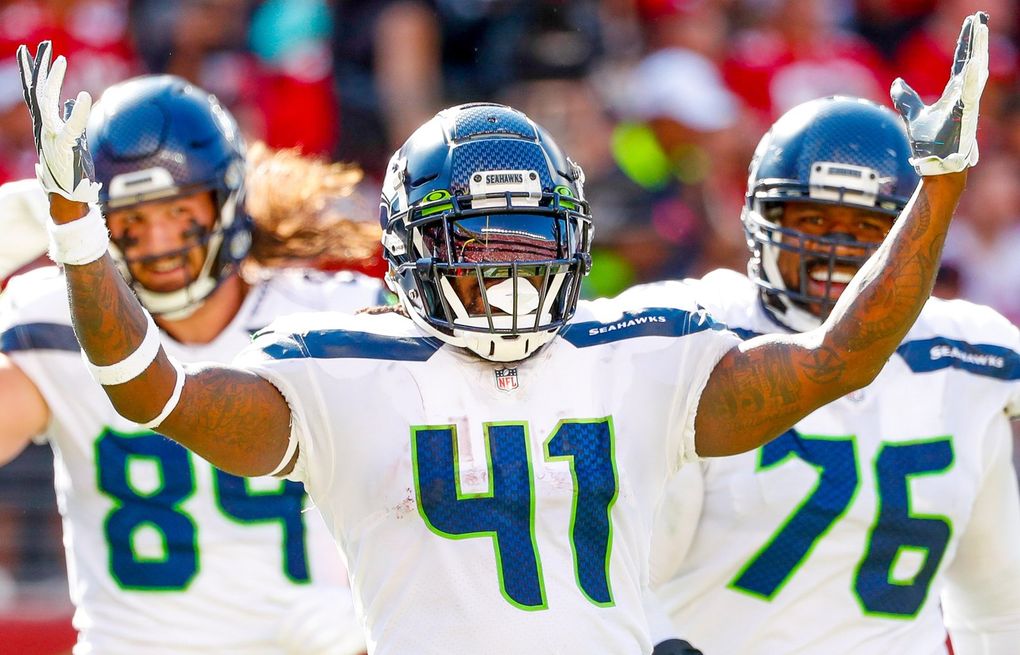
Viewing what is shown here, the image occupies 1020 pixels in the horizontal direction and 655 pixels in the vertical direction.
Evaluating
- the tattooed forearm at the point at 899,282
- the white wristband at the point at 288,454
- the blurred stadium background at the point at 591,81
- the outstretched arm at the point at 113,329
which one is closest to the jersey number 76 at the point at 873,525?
the tattooed forearm at the point at 899,282

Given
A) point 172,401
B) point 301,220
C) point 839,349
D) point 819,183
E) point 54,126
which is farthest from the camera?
point 301,220

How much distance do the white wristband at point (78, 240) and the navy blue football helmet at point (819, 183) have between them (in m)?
1.66

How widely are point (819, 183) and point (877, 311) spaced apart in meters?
1.02

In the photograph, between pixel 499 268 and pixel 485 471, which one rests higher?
pixel 499 268

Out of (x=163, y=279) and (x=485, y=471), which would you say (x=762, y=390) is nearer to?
(x=485, y=471)

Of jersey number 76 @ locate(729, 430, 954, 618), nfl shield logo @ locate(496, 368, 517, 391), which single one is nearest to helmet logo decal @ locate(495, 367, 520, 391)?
nfl shield logo @ locate(496, 368, 517, 391)

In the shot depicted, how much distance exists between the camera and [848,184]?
3.50 metres

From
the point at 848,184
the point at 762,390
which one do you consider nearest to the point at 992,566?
the point at 848,184

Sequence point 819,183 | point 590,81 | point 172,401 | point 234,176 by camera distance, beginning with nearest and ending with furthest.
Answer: point 172,401, point 819,183, point 234,176, point 590,81

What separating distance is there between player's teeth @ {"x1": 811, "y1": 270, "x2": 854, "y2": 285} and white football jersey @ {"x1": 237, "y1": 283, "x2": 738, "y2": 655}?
2.65ft

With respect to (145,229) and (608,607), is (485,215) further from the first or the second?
(145,229)

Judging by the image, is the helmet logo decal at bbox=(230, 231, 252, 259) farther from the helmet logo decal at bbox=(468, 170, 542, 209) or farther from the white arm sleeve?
the white arm sleeve

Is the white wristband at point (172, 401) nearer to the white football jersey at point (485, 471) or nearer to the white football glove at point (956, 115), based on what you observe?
the white football jersey at point (485, 471)

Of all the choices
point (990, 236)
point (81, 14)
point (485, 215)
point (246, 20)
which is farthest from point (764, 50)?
point (485, 215)
